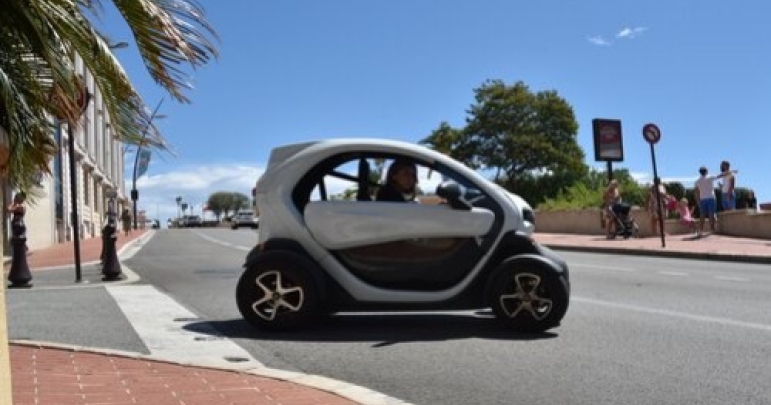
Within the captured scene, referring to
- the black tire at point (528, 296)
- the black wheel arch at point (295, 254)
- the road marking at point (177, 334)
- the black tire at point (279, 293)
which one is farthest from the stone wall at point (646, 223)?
the black tire at point (279, 293)

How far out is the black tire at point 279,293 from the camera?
771 centimetres

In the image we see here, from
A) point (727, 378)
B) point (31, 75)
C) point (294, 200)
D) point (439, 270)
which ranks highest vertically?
point (31, 75)

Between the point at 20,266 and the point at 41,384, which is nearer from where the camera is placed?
the point at 41,384

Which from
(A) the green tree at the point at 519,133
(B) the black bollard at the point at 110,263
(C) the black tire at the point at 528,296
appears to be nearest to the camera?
(C) the black tire at the point at 528,296

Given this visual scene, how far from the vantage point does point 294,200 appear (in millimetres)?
8109

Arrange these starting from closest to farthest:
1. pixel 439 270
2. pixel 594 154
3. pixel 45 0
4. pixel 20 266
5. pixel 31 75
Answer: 1. pixel 45 0
2. pixel 31 75
3. pixel 439 270
4. pixel 20 266
5. pixel 594 154

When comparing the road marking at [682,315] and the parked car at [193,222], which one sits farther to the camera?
the parked car at [193,222]

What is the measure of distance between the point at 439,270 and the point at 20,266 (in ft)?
25.7

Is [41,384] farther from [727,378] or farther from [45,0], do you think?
[727,378]

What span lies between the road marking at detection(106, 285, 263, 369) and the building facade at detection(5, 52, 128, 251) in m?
1.51

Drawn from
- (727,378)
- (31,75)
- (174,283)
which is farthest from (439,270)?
(174,283)

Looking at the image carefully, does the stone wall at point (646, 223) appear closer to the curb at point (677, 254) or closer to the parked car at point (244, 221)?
the curb at point (677, 254)

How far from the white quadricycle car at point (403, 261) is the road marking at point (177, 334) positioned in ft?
1.88

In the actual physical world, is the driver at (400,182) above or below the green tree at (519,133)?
below
